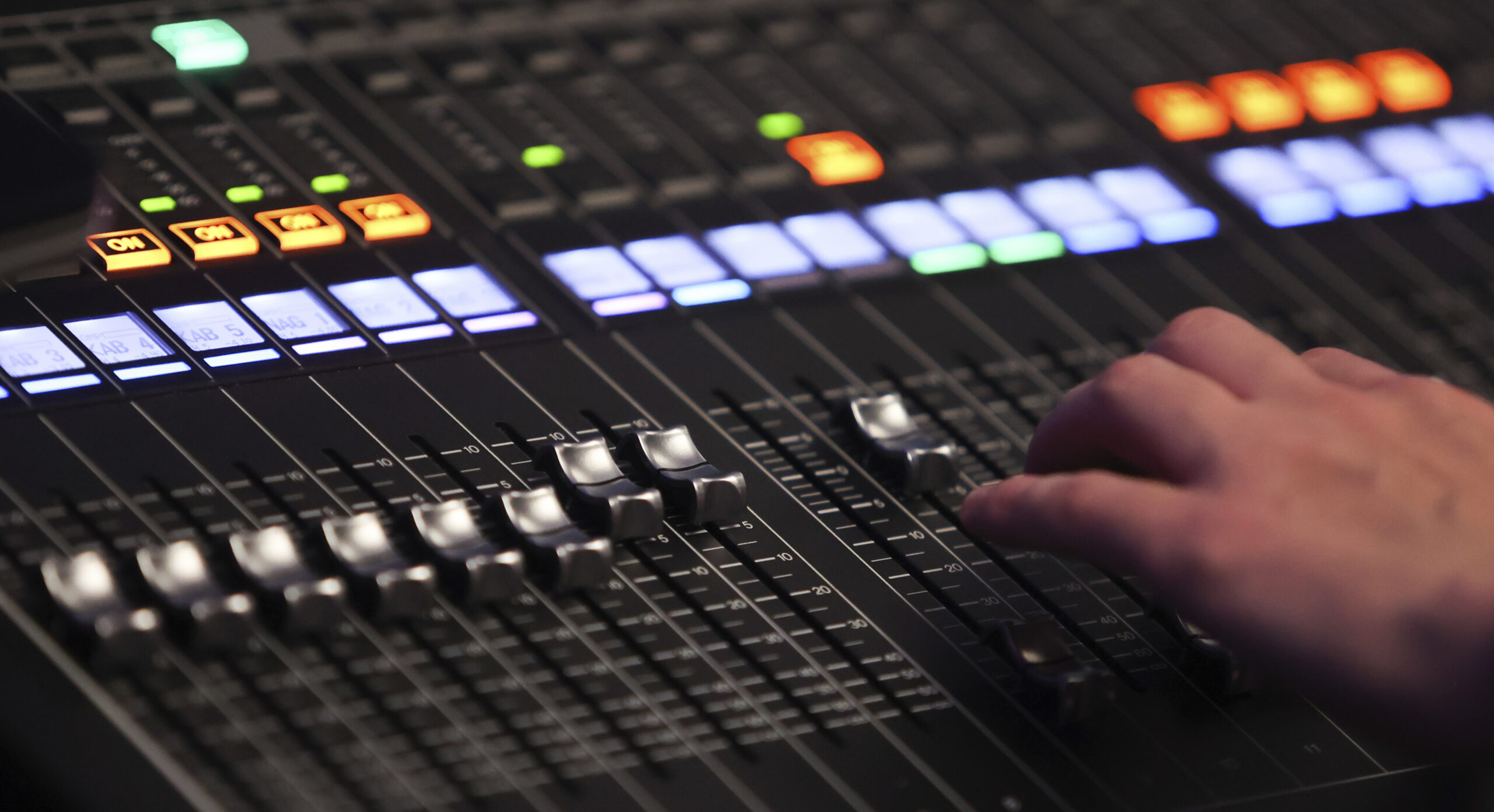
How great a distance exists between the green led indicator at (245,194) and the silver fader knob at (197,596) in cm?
42

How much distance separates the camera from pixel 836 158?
4.68 feet

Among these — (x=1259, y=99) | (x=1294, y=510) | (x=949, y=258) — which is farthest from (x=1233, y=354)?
(x=1259, y=99)

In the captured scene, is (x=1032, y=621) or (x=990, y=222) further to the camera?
(x=990, y=222)

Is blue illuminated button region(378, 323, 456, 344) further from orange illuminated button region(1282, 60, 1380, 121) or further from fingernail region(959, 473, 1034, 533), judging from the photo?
orange illuminated button region(1282, 60, 1380, 121)

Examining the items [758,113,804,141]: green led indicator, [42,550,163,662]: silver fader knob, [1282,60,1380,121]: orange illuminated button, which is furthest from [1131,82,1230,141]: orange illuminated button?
[42,550,163,662]: silver fader knob

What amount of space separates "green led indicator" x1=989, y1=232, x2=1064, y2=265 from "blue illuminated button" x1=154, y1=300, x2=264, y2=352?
0.65 metres

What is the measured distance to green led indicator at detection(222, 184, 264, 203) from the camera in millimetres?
1205

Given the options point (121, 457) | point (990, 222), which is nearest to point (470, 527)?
point (121, 457)

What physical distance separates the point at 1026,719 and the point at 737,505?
237mm

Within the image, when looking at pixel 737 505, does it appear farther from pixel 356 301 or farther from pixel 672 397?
pixel 356 301

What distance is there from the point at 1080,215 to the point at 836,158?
0.77 ft

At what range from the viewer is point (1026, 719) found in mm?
Result: 963

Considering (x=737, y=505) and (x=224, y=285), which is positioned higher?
(x=224, y=285)

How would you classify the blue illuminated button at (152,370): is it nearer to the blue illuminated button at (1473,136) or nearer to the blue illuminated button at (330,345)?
the blue illuminated button at (330,345)
